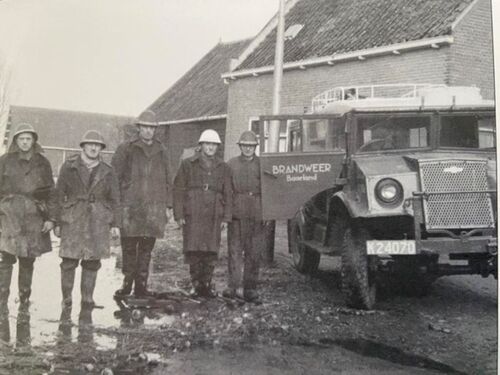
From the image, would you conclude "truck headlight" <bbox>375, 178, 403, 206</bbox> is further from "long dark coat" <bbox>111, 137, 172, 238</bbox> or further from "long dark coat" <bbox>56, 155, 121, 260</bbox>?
"long dark coat" <bbox>56, 155, 121, 260</bbox>

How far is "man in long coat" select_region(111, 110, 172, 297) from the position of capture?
165 inches

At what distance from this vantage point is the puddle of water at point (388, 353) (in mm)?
2938

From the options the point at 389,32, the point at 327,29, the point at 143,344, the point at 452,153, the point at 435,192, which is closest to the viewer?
the point at 143,344

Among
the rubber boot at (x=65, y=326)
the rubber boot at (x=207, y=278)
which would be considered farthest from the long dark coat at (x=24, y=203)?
the rubber boot at (x=207, y=278)

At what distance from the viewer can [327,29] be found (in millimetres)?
6953

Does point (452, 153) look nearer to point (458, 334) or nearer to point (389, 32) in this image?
point (458, 334)

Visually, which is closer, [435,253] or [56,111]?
[435,253]

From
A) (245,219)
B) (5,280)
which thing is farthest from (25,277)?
(245,219)

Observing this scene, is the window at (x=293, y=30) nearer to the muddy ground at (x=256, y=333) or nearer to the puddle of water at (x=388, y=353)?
the muddy ground at (x=256, y=333)

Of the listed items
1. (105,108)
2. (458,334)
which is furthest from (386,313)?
(105,108)

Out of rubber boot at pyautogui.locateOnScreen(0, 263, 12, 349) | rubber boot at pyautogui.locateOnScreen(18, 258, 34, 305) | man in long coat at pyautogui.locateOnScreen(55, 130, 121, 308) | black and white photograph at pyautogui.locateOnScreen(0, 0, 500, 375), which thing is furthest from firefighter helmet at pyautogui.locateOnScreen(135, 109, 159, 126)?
rubber boot at pyautogui.locateOnScreen(0, 263, 12, 349)

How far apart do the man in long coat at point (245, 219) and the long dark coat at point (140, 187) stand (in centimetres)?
53

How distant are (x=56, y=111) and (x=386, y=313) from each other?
2602mm

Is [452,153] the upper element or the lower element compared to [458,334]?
upper
